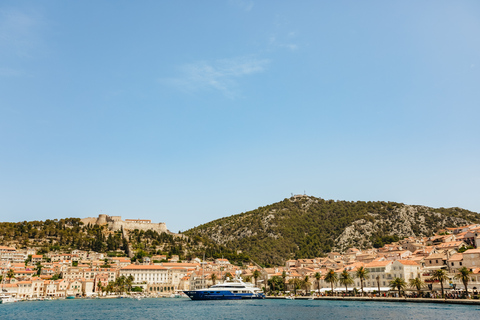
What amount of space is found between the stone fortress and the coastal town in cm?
3179

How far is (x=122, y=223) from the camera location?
617 ft

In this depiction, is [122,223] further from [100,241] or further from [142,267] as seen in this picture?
[142,267]

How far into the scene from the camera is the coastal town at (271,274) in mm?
77375

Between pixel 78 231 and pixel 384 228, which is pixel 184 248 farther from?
pixel 384 228

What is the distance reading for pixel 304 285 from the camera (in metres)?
102

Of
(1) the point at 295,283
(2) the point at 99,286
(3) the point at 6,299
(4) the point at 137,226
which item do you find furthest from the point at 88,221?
(1) the point at 295,283

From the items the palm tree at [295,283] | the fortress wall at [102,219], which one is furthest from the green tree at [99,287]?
the fortress wall at [102,219]

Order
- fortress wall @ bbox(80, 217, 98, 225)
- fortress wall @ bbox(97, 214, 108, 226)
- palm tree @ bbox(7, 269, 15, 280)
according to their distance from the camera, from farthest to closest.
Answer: fortress wall @ bbox(97, 214, 108, 226) → fortress wall @ bbox(80, 217, 98, 225) → palm tree @ bbox(7, 269, 15, 280)

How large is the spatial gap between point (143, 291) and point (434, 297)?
297 ft

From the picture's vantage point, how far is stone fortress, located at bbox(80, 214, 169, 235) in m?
187

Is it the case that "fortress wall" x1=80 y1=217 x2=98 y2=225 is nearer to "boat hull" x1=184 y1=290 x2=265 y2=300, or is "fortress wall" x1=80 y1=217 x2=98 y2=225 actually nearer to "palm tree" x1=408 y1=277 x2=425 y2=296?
"boat hull" x1=184 y1=290 x2=265 y2=300

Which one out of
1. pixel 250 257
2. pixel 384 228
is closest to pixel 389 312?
pixel 250 257

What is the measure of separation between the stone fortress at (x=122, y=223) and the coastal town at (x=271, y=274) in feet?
104

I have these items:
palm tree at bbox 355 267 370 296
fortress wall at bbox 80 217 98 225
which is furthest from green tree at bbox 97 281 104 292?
palm tree at bbox 355 267 370 296
